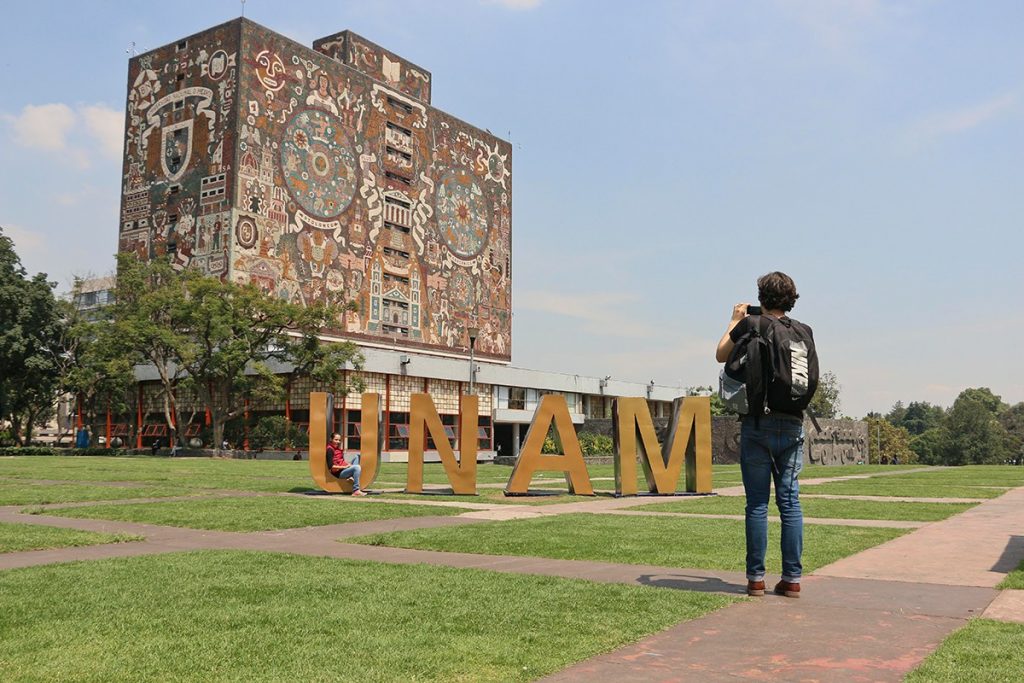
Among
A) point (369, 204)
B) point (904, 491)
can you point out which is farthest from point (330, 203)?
point (904, 491)

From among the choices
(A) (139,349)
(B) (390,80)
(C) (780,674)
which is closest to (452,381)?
(A) (139,349)

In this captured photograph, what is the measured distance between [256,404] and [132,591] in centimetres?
5031

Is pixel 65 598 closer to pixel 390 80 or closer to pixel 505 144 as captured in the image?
pixel 390 80

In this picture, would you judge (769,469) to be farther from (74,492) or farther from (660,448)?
(74,492)

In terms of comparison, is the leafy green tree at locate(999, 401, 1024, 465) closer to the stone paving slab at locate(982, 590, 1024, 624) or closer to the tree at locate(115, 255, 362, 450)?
the tree at locate(115, 255, 362, 450)

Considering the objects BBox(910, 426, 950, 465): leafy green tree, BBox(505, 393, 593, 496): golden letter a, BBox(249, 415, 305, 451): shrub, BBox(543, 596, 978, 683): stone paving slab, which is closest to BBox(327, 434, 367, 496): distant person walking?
BBox(505, 393, 593, 496): golden letter a

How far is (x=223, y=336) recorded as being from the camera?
48875 mm

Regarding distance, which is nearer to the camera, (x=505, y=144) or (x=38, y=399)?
(x=38, y=399)

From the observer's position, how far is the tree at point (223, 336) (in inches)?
1925

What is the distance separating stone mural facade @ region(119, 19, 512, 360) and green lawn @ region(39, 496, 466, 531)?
139 feet

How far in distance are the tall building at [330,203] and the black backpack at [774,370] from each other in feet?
145

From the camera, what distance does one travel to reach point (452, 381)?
199ft

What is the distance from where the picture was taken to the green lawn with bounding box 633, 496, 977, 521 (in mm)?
13320

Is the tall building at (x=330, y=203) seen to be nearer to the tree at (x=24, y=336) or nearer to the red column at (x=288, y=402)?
the red column at (x=288, y=402)
